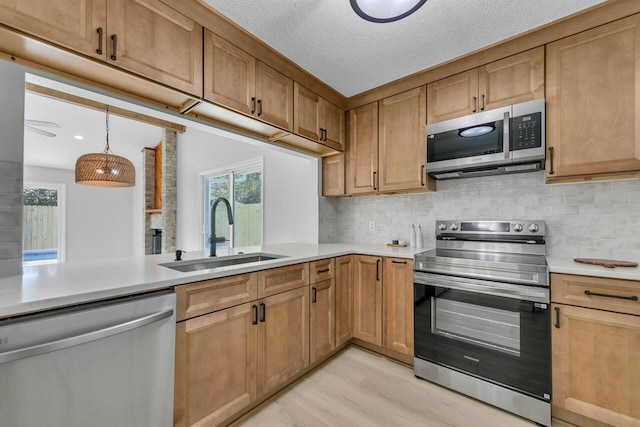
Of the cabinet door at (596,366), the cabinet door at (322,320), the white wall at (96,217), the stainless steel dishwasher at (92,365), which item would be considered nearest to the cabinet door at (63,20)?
the stainless steel dishwasher at (92,365)

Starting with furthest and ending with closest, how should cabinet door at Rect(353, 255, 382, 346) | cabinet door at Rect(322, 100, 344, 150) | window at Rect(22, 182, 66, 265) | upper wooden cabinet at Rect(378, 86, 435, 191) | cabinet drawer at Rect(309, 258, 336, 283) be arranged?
window at Rect(22, 182, 66, 265)
cabinet door at Rect(322, 100, 344, 150)
upper wooden cabinet at Rect(378, 86, 435, 191)
cabinet door at Rect(353, 255, 382, 346)
cabinet drawer at Rect(309, 258, 336, 283)

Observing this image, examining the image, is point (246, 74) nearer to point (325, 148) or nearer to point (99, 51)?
point (99, 51)

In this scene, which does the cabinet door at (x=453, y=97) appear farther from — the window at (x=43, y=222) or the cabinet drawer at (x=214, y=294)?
the window at (x=43, y=222)

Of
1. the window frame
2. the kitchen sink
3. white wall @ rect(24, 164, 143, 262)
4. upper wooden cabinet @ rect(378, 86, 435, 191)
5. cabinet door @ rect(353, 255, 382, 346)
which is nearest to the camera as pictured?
the kitchen sink

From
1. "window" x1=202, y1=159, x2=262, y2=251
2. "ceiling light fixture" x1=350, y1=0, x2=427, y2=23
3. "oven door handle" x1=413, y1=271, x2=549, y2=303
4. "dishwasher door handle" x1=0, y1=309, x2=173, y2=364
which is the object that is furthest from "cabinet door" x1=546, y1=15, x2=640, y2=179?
"window" x1=202, y1=159, x2=262, y2=251

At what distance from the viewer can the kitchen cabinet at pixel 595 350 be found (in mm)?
1414

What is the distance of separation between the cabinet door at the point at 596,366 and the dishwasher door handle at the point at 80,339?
2.17 m

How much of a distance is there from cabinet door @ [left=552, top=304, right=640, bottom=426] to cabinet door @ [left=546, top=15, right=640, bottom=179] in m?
0.92

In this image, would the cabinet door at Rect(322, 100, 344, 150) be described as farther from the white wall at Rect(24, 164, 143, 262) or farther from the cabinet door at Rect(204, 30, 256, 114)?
the white wall at Rect(24, 164, 143, 262)

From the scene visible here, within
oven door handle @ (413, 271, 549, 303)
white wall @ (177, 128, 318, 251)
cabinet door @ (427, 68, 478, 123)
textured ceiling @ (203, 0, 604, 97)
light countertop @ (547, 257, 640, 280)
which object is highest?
textured ceiling @ (203, 0, 604, 97)

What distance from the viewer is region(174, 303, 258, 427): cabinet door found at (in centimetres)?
133

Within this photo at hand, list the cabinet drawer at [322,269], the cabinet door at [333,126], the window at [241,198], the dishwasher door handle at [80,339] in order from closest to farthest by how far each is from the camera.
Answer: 1. the dishwasher door handle at [80,339]
2. the cabinet drawer at [322,269]
3. the cabinet door at [333,126]
4. the window at [241,198]

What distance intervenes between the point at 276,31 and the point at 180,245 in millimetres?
4671

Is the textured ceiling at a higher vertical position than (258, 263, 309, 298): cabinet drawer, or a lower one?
higher
